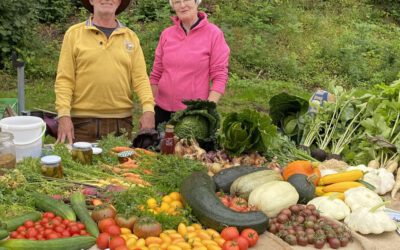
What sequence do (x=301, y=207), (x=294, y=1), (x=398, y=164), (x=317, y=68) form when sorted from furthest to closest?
(x=294, y=1)
(x=317, y=68)
(x=398, y=164)
(x=301, y=207)

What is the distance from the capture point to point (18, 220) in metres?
2.94

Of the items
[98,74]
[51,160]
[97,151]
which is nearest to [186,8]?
[98,74]

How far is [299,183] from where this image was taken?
11.8 ft

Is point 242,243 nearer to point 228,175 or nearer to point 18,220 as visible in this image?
point 228,175

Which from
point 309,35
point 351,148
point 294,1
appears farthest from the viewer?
point 294,1

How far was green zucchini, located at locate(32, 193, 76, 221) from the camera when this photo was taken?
3.07 metres

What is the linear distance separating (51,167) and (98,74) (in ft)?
4.17

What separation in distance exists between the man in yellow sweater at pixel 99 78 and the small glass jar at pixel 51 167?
2.87ft

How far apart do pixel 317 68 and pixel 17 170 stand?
28.3ft

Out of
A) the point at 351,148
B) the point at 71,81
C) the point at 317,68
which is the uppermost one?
the point at 71,81

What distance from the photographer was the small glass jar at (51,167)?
3535 millimetres

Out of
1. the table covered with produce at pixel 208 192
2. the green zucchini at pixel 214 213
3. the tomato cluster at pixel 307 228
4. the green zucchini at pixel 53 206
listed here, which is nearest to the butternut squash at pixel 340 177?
the table covered with produce at pixel 208 192

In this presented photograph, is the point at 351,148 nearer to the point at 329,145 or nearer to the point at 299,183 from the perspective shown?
the point at 329,145

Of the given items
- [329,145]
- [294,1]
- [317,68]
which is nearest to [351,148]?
[329,145]
